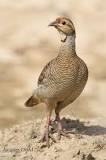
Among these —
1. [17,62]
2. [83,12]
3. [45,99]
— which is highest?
[83,12]

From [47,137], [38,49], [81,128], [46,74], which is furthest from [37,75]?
[47,137]

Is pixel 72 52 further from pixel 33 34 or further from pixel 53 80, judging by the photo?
pixel 33 34

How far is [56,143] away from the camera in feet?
32.1

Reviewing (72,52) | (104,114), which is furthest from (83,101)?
(72,52)

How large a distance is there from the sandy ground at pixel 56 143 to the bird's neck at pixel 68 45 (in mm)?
1012

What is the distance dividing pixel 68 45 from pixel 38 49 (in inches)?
490

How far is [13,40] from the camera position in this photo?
23172mm

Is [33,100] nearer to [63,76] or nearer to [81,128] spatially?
[81,128]

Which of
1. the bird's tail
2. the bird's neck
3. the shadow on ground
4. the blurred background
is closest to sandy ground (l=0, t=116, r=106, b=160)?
the shadow on ground

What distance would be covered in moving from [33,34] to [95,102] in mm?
7217

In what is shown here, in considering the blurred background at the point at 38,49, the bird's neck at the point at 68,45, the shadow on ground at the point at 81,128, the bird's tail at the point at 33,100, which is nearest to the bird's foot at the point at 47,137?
the shadow on ground at the point at 81,128

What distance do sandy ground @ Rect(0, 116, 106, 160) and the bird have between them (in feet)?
0.61

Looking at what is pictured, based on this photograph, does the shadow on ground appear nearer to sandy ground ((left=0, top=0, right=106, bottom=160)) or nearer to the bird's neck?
sandy ground ((left=0, top=0, right=106, bottom=160))

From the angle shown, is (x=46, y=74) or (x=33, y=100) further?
(x=33, y=100)
